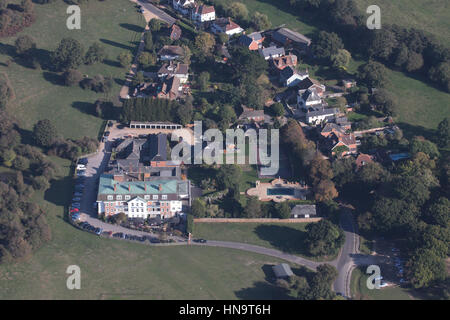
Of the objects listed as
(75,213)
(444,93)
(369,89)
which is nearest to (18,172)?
(75,213)

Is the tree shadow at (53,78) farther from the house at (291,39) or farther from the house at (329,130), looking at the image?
the house at (329,130)

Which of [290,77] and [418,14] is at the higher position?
[418,14]

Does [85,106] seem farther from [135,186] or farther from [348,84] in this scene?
[348,84]

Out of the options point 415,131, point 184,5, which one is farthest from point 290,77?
point 184,5

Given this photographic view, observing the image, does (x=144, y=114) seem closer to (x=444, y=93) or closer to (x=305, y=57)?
(x=305, y=57)

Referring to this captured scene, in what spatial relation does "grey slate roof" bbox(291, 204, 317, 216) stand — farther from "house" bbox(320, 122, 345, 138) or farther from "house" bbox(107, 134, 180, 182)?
"house" bbox(107, 134, 180, 182)

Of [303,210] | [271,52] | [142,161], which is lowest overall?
[303,210]
